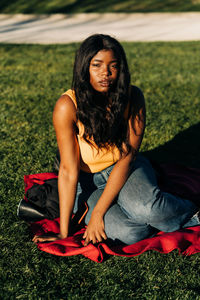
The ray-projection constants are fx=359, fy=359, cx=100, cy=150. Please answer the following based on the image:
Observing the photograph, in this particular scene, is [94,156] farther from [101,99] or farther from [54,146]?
[54,146]

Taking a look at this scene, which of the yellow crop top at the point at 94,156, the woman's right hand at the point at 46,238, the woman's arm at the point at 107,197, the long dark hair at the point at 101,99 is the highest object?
the long dark hair at the point at 101,99

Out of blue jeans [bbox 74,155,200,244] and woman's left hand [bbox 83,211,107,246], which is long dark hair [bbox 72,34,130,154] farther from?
woman's left hand [bbox 83,211,107,246]

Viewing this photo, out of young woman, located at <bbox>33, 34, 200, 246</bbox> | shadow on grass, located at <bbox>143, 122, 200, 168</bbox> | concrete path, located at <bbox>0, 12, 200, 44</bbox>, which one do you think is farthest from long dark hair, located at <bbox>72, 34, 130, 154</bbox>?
concrete path, located at <bbox>0, 12, 200, 44</bbox>

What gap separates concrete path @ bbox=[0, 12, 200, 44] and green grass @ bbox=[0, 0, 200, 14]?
1.14 m

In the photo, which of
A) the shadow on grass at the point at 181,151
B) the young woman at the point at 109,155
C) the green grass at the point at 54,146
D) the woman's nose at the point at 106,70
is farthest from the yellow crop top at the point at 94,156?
the shadow on grass at the point at 181,151

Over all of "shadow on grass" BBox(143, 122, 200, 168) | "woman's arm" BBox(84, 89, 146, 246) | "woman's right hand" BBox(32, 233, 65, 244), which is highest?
"woman's arm" BBox(84, 89, 146, 246)

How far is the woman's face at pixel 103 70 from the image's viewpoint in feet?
8.46

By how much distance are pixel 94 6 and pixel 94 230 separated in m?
15.1

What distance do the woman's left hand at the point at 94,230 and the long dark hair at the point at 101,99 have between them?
1.87ft

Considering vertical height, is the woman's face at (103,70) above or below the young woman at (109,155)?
above

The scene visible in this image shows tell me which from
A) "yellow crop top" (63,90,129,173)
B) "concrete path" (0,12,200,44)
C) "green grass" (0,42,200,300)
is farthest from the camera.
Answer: "concrete path" (0,12,200,44)

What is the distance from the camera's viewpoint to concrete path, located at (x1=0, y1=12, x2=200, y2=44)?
10852 mm

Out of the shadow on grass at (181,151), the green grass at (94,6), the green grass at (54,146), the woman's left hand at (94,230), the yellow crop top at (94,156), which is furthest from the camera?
the green grass at (94,6)

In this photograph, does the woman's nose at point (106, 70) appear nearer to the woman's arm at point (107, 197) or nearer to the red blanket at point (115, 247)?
the woman's arm at point (107, 197)
